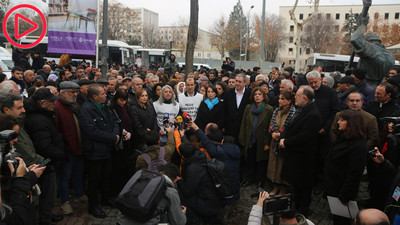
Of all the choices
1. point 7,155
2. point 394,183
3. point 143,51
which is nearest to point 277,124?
point 394,183

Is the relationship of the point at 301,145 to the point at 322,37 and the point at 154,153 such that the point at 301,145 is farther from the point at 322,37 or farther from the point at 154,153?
the point at 322,37

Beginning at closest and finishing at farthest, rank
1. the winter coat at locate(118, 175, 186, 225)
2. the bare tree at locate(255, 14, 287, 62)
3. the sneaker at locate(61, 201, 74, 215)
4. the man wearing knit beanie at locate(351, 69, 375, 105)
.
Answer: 1. the winter coat at locate(118, 175, 186, 225)
2. the sneaker at locate(61, 201, 74, 215)
3. the man wearing knit beanie at locate(351, 69, 375, 105)
4. the bare tree at locate(255, 14, 287, 62)

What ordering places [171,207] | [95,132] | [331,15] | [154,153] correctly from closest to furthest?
[171,207] < [154,153] < [95,132] < [331,15]

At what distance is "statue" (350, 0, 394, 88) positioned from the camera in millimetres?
6984

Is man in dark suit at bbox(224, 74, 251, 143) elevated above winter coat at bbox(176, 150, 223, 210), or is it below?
above

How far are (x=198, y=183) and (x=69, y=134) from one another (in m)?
2.10

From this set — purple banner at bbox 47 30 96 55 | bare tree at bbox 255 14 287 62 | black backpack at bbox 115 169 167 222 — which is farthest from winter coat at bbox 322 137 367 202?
bare tree at bbox 255 14 287 62

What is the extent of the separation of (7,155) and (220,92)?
15.6 ft

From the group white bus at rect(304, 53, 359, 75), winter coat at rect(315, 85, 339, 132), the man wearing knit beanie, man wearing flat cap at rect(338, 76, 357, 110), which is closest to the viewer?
winter coat at rect(315, 85, 339, 132)

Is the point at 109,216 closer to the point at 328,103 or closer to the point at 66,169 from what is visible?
the point at 66,169

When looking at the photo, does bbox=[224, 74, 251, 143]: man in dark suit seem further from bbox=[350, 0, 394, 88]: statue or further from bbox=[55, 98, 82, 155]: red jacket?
bbox=[350, 0, 394, 88]: statue

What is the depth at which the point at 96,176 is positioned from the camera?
14.7 ft

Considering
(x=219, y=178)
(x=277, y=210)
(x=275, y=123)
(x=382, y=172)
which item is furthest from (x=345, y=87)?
(x=277, y=210)

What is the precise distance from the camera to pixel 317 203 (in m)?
5.29
